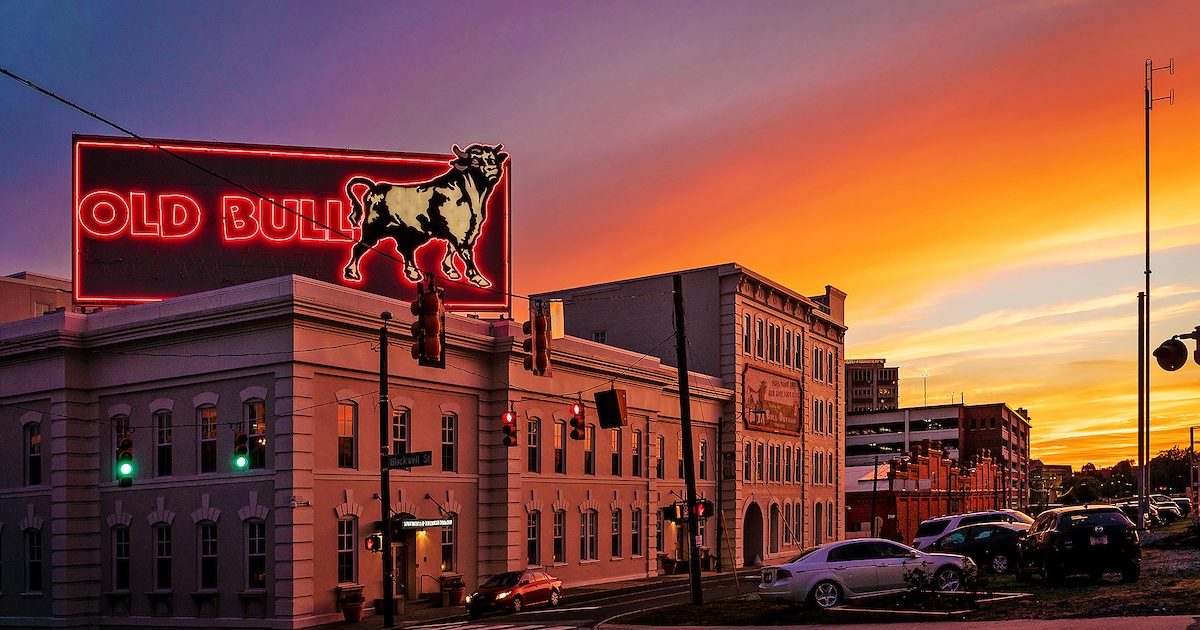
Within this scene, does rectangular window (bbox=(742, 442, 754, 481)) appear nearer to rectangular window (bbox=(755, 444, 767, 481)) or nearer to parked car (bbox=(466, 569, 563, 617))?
rectangular window (bbox=(755, 444, 767, 481))

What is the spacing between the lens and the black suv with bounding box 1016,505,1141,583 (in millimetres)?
28297

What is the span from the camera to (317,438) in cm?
3625

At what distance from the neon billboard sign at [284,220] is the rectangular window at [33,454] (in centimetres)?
616

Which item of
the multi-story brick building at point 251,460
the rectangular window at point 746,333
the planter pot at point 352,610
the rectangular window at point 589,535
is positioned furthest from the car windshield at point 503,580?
the rectangular window at point 746,333

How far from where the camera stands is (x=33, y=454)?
40.6 meters

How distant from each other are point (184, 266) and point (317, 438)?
43.9 feet

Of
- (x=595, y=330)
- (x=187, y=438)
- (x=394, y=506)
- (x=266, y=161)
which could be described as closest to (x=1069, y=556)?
(x=394, y=506)

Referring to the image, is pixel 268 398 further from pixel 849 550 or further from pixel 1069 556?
pixel 1069 556

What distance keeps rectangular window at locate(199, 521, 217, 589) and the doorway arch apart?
35.0 m

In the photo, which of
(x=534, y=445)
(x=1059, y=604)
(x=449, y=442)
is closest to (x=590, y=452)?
(x=534, y=445)

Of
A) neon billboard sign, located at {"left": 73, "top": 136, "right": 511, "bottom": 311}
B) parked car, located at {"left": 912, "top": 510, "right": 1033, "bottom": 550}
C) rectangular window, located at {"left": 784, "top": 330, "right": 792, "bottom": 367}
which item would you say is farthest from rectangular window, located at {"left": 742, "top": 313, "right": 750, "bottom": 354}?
parked car, located at {"left": 912, "top": 510, "right": 1033, "bottom": 550}

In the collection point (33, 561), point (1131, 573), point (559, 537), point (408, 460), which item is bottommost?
point (559, 537)

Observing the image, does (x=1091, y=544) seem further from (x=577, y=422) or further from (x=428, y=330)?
(x=428, y=330)

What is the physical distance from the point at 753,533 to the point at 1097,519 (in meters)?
37.9
